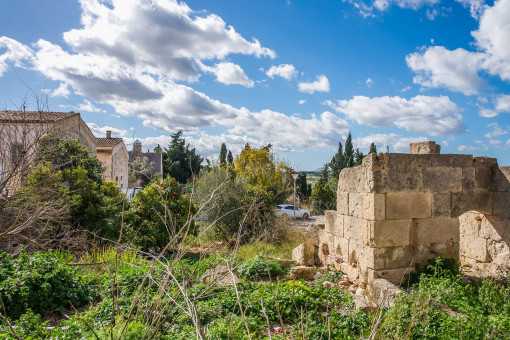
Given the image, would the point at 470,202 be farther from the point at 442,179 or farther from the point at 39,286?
the point at 39,286

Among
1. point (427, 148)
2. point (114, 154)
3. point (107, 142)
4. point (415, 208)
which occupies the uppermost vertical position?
point (107, 142)

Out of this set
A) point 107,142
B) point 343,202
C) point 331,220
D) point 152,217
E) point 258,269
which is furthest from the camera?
point 107,142

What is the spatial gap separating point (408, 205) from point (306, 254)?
3.02 meters

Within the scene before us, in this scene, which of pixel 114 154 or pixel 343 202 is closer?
pixel 343 202

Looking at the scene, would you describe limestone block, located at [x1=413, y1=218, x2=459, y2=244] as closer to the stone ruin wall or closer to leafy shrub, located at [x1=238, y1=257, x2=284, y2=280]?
the stone ruin wall

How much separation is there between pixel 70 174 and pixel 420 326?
9.27 metres

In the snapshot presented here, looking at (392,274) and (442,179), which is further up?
(442,179)

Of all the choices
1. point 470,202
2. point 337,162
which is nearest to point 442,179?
point 470,202

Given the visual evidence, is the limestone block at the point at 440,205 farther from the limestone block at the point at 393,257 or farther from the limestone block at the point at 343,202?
the limestone block at the point at 343,202

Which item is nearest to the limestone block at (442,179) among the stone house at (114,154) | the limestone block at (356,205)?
the limestone block at (356,205)

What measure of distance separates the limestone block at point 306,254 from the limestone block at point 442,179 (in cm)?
319

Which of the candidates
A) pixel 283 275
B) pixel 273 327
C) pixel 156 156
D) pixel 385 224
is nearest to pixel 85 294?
pixel 273 327

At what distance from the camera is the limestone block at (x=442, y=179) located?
604 cm

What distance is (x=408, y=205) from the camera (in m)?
5.95
